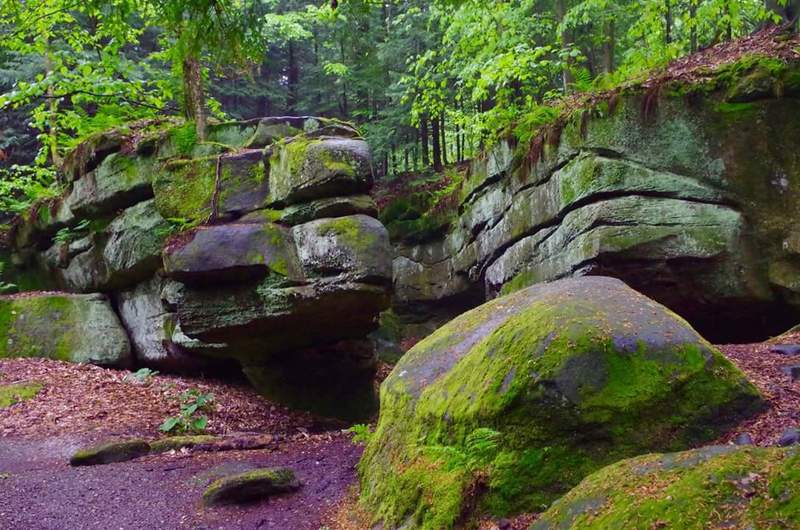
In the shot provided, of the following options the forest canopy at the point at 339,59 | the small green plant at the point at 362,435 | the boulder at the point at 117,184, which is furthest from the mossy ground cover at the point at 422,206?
the small green plant at the point at 362,435

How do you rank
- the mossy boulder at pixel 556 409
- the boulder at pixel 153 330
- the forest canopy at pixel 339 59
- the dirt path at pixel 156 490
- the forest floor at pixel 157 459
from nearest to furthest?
the mossy boulder at pixel 556 409, the forest floor at pixel 157 459, the dirt path at pixel 156 490, the forest canopy at pixel 339 59, the boulder at pixel 153 330

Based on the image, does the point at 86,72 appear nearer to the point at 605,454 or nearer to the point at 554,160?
the point at 554,160

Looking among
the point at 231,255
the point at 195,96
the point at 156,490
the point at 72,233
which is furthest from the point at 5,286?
the point at 156,490

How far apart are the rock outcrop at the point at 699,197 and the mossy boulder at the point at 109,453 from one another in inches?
257

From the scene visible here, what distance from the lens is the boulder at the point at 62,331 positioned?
1173 centimetres

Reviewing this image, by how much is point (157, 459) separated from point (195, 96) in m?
8.16

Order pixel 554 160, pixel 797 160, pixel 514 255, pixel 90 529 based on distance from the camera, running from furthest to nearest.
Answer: pixel 514 255 → pixel 554 160 → pixel 797 160 → pixel 90 529

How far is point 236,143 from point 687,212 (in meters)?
8.73

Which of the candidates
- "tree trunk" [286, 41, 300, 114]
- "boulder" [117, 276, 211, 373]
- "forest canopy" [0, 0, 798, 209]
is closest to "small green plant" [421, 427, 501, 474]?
"forest canopy" [0, 0, 798, 209]

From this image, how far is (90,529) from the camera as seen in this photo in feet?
16.6

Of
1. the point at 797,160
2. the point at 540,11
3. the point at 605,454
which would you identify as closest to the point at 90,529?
the point at 605,454

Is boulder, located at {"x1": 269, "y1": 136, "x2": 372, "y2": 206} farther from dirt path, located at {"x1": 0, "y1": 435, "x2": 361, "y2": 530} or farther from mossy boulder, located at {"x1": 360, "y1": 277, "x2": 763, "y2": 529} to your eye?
mossy boulder, located at {"x1": 360, "y1": 277, "x2": 763, "y2": 529}

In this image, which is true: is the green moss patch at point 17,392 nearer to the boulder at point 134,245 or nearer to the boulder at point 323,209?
the boulder at point 134,245

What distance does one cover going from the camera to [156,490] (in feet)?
19.4
